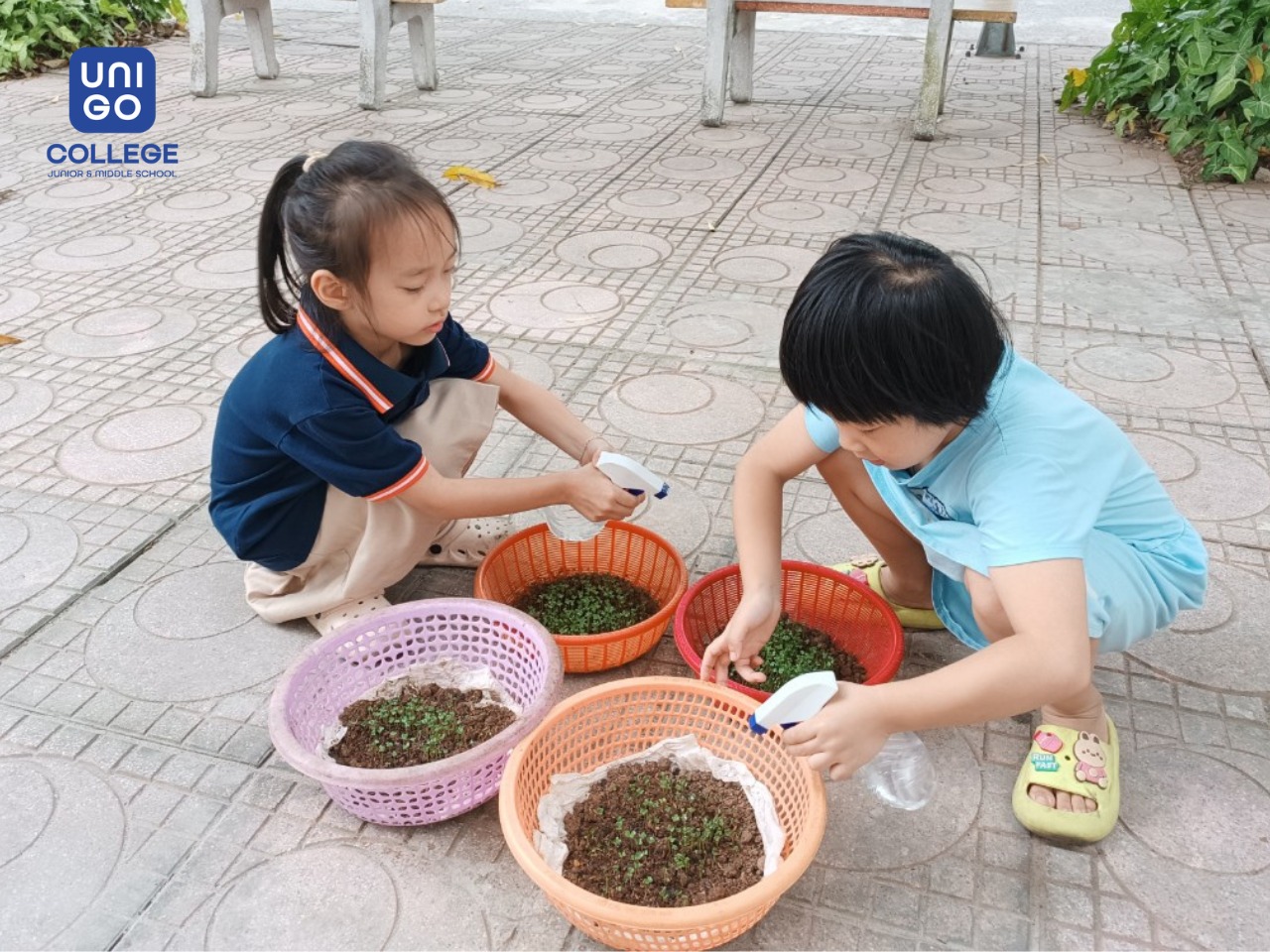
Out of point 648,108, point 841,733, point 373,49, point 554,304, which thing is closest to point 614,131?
point 648,108

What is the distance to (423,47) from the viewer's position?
5344 millimetres

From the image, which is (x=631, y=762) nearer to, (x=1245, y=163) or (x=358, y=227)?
(x=358, y=227)

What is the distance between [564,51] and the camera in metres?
6.76

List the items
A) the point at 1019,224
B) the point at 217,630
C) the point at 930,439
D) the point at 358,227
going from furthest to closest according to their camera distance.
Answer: the point at 1019,224 → the point at 217,630 → the point at 358,227 → the point at 930,439

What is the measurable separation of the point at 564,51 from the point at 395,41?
3.79 feet

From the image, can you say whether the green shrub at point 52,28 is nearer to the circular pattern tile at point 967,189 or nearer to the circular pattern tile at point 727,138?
the circular pattern tile at point 727,138

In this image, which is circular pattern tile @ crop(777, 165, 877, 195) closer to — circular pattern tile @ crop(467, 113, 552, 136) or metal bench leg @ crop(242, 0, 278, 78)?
A: circular pattern tile @ crop(467, 113, 552, 136)

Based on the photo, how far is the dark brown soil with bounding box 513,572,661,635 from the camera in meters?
1.75

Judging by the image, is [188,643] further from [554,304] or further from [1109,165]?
[1109,165]

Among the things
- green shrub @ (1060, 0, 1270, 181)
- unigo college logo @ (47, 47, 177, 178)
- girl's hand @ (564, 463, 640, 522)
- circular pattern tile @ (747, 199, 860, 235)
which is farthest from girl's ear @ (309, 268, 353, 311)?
green shrub @ (1060, 0, 1270, 181)

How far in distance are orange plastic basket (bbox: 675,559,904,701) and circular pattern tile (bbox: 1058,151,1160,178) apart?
10.6ft

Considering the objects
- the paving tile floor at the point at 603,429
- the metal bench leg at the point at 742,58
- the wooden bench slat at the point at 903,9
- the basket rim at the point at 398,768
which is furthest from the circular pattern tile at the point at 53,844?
the metal bench leg at the point at 742,58

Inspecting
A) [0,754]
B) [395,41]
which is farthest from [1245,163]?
[395,41]

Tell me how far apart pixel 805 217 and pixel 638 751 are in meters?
2.65
